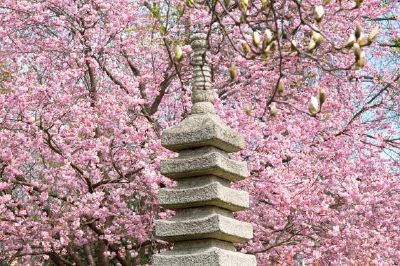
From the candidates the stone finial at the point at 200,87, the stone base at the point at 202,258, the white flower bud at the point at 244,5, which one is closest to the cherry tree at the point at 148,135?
the stone finial at the point at 200,87

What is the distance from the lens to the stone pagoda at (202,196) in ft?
30.4

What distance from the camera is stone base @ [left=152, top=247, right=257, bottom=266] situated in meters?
9.09

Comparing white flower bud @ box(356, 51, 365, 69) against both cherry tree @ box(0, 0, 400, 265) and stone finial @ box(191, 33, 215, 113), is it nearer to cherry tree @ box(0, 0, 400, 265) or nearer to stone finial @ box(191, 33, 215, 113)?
stone finial @ box(191, 33, 215, 113)

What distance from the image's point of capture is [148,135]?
1348cm

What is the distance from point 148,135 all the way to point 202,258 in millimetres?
4619

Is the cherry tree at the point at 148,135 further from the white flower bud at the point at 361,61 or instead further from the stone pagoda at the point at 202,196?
the white flower bud at the point at 361,61

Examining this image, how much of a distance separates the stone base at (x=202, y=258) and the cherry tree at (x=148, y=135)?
328 cm

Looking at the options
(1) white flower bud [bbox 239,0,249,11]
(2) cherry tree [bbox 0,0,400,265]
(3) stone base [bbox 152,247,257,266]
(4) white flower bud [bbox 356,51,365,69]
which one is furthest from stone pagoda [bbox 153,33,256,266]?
(4) white flower bud [bbox 356,51,365,69]

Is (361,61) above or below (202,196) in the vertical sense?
below

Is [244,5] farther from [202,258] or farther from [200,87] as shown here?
[200,87]

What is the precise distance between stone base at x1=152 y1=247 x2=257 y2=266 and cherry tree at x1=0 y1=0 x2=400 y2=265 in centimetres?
328

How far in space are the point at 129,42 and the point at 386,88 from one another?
5155mm

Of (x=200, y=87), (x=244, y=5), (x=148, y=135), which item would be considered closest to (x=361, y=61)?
(x=244, y=5)

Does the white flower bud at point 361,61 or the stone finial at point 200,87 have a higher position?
the stone finial at point 200,87
